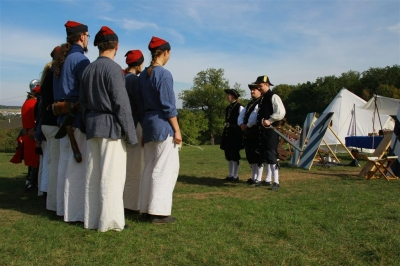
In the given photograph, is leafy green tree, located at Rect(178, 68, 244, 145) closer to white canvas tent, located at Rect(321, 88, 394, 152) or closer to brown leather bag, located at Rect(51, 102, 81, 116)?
white canvas tent, located at Rect(321, 88, 394, 152)

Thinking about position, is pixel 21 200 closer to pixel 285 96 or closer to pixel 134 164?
pixel 134 164

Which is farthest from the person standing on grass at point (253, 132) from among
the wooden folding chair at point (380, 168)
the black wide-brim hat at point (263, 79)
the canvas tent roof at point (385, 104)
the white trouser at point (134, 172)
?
the canvas tent roof at point (385, 104)

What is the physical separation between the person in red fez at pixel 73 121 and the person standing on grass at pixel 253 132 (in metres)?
3.63

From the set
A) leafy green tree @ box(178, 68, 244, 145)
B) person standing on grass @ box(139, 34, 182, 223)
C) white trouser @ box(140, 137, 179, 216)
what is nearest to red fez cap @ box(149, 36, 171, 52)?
person standing on grass @ box(139, 34, 182, 223)

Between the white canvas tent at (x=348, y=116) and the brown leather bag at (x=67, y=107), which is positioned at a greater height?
the white canvas tent at (x=348, y=116)

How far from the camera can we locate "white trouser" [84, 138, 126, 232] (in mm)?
3916

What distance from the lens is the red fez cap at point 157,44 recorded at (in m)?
4.55

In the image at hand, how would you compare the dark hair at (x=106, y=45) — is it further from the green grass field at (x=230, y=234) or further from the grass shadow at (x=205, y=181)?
the grass shadow at (x=205, y=181)

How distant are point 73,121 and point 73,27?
1226 millimetres

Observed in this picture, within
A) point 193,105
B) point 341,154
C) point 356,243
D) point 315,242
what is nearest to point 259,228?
point 315,242

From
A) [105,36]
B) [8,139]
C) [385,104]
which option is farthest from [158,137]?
[8,139]

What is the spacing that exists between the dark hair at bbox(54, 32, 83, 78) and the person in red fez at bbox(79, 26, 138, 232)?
2.38ft

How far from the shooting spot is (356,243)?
11.6 feet

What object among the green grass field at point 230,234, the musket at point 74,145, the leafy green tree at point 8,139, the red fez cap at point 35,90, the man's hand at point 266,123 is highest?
the red fez cap at point 35,90
